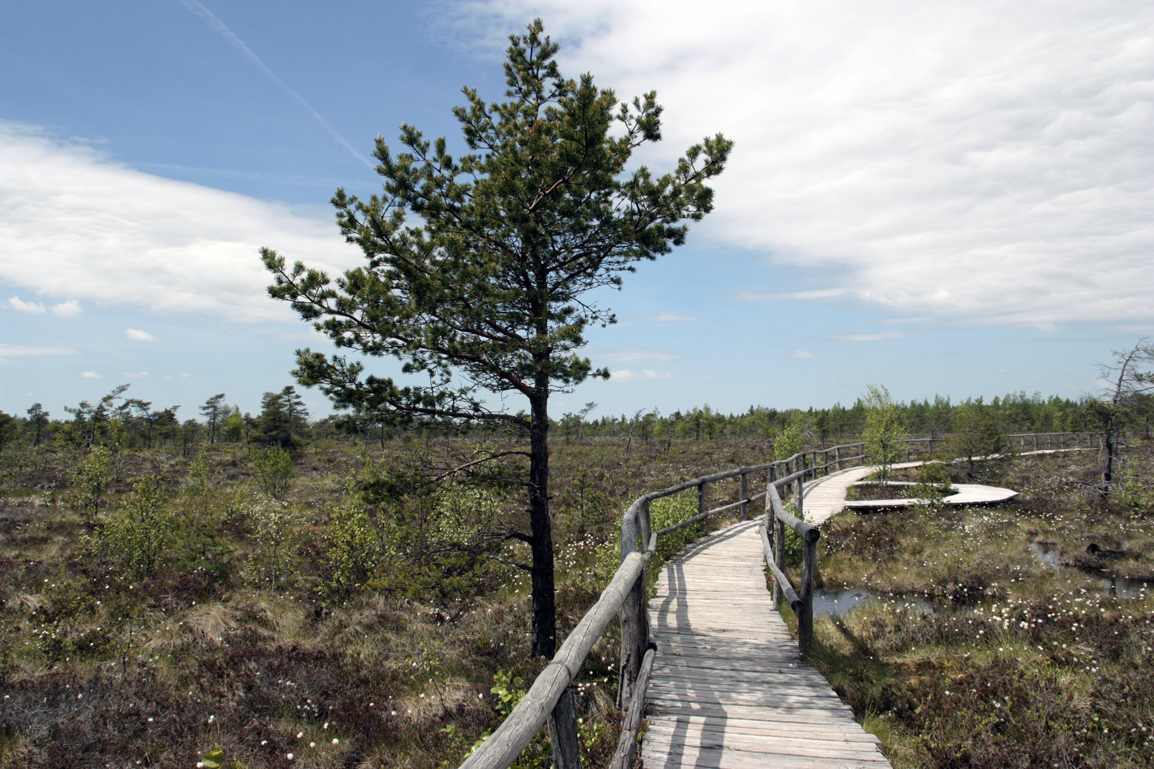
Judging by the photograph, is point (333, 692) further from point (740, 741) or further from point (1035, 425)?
point (1035, 425)

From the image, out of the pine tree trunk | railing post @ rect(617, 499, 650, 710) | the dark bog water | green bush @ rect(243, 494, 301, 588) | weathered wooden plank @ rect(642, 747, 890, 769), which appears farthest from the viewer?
green bush @ rect(243, 494, 301, 588)

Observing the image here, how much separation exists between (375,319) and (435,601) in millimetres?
6560

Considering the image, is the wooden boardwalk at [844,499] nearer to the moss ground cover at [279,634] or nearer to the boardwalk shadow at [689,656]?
the moss ground cover at [279,634]

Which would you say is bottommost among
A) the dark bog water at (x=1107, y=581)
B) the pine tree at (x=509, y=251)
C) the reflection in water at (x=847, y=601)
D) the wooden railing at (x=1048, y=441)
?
the reflection in water at (x=847, y=601)

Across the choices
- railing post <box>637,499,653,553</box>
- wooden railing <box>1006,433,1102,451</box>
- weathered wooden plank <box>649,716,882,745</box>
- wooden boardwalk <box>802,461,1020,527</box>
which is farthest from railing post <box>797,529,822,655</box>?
wooden railing <box>1006,433,1102,451</box>

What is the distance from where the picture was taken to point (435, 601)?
11359 millimetres

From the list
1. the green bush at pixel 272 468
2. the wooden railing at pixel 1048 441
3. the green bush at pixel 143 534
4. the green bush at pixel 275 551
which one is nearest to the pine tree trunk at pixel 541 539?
the green bush at pixel 275 551

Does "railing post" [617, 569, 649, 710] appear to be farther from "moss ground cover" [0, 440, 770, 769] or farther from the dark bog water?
the dark bog water

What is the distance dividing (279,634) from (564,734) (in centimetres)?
908

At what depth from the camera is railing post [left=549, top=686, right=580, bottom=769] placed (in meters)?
2.64

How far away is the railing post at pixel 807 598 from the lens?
564cm

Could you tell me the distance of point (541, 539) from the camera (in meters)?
8.43

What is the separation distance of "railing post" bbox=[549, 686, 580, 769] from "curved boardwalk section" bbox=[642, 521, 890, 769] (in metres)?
1.27

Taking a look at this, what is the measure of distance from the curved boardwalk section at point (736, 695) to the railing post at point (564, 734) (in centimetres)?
127
